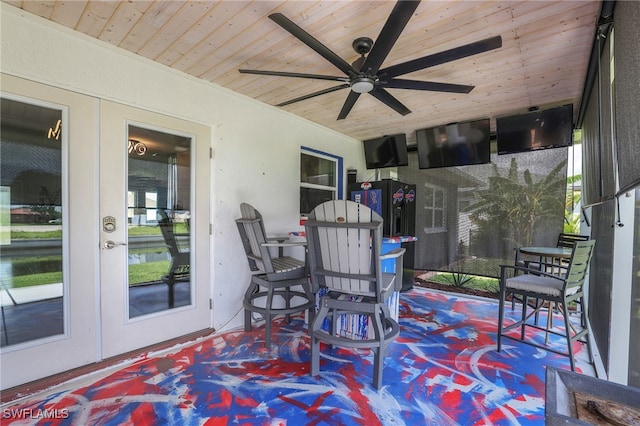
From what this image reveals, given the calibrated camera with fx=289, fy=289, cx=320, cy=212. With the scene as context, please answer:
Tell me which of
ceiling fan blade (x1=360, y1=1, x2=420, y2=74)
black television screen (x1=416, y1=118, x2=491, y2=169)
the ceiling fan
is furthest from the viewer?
black television screen (x1=416, y1=118, x2=491, y2=169)

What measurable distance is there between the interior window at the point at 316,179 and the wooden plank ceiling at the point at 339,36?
1.21 m

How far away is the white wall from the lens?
80.4 inches

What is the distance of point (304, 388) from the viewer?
6.74ft

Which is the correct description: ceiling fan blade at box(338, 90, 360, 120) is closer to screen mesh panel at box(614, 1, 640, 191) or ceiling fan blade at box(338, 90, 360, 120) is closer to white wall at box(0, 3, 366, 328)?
white wall at box(0, 3, 366, 328)

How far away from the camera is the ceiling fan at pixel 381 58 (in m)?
1.61

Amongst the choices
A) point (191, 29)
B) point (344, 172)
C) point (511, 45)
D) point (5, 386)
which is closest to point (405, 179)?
point (344, 172)

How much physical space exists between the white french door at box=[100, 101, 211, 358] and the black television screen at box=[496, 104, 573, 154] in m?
3.59

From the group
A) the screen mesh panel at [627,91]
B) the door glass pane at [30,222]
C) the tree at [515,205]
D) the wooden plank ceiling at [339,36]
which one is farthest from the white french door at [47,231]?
the tree at [515,205]

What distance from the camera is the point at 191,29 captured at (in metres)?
2.15

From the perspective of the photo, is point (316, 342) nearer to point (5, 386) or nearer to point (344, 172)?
point (5, 386)

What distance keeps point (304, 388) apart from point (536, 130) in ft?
12.4

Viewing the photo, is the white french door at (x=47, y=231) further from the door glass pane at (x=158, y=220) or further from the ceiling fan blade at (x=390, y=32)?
the ceiling fan blade at (x=390, y=32)

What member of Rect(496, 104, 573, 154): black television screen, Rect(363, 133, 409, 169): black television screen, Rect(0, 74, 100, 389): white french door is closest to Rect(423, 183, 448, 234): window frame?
Rect(363, 133, 409, 169): black television screen

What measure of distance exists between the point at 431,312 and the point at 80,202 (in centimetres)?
386
